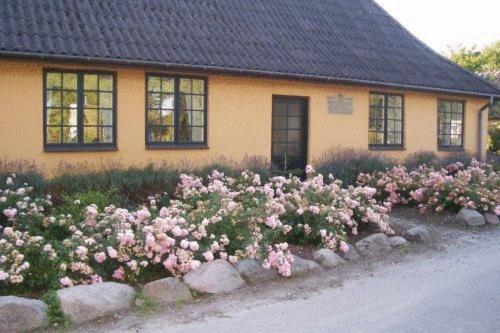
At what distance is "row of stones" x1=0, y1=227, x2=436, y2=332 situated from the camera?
215 inches

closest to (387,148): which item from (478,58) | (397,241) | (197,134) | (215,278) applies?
(197,134)

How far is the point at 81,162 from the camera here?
1128 cm

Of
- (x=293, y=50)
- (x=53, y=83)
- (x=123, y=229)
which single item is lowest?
(x=123, y=229)

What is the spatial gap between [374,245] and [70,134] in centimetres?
597

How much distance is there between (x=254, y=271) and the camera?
23.3 feet

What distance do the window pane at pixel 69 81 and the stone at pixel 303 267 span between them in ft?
19.1

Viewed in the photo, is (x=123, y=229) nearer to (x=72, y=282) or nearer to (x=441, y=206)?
(x=72, y=282)

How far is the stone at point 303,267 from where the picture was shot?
7.42m

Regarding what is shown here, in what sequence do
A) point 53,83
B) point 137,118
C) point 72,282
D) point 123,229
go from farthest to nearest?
1. point 137,118
2. point 53,83
3. point 123,229
4. point 72,282

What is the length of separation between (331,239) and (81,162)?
5.26 m

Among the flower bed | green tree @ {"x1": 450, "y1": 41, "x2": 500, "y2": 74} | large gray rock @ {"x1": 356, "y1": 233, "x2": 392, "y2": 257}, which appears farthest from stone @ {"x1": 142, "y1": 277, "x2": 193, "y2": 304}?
green tree @ {"x1": 450, "y1": 41, "x2": 500, "y2": 74}

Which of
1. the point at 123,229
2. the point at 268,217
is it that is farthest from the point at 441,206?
the point at 123,229

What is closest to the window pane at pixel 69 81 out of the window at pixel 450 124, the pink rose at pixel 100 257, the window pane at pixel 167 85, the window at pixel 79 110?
the window at pixel 79 110

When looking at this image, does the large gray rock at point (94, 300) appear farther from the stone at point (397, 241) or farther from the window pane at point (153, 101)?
the window pane at point (153, 101)
